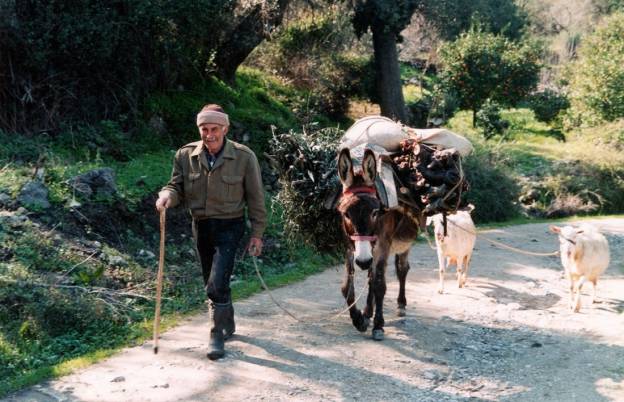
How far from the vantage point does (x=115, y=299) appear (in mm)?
7547

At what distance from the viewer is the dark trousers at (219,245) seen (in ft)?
19.6

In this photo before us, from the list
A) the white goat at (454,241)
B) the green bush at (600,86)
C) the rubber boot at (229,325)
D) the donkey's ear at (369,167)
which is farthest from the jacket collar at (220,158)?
the green bush at (600,86)

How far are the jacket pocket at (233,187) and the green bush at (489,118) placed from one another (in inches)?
770

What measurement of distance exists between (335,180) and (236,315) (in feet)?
7.09

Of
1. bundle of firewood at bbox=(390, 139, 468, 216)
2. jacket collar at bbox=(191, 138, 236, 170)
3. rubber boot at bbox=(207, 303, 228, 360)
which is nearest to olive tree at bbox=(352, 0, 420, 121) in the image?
bundle of firewood at bbox=(390, 139, 468, 216)

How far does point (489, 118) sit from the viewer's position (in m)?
24.5

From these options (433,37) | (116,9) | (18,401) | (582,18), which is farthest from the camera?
(582,18)

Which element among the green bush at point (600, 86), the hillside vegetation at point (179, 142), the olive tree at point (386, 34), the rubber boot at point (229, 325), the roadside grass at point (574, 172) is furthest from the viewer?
the green bush at point (600, 86)

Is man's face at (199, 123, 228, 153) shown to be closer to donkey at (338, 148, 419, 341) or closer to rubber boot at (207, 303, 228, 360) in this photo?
donkey at (338, 148, 419, 341)

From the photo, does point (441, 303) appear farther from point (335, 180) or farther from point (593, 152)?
point (593, 152)

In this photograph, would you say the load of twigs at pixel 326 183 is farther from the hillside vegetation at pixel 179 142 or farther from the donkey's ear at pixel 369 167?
the donkey's ear at pixel 369 167

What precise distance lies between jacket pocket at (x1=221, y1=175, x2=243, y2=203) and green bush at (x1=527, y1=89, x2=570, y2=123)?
84.5ft

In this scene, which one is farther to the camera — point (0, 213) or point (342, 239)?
point (0, 213)

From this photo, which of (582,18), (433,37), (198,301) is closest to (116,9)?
(198,301)
